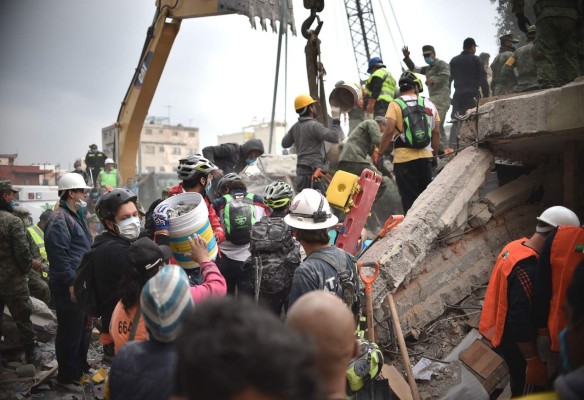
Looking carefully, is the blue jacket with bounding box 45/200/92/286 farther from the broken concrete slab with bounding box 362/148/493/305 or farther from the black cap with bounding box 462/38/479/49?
the black cap with bounding box 462/38/479/49

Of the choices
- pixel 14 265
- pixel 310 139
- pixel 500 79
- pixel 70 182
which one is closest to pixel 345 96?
pixel 310 139

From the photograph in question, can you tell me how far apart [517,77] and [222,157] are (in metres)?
5.39

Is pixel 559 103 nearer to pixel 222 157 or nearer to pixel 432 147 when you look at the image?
pixel 432 147

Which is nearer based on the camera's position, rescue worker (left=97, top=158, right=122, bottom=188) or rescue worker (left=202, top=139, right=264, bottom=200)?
rescue worker (left=202, top=139, right=264, bottom=200)

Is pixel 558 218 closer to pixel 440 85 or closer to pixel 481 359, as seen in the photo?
pixel 481 359

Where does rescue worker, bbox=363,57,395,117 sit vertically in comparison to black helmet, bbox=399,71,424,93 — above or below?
above

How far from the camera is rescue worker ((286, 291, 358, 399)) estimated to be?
5.55 ft

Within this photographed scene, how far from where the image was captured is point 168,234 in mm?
3289

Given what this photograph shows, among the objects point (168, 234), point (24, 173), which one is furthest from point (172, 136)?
point (168, 234)

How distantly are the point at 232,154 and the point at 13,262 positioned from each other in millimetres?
2929

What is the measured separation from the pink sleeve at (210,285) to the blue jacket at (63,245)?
2.39 meters

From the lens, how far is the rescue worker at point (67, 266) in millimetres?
4660

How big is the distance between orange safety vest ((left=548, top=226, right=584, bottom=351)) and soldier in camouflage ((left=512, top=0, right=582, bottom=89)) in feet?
9.73

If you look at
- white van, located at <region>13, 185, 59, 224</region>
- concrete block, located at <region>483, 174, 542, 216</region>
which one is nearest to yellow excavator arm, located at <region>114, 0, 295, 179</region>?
white van, located at <region>13, 185, 59, 224</region>
